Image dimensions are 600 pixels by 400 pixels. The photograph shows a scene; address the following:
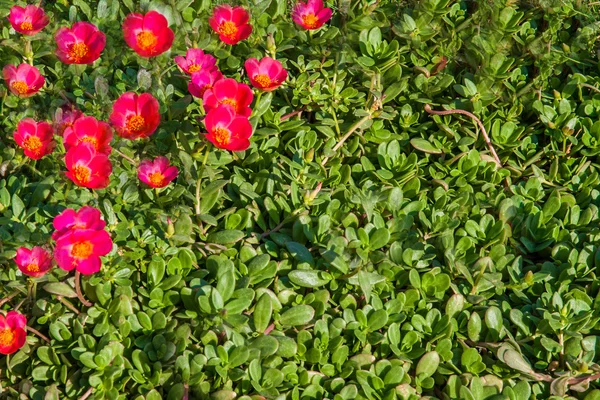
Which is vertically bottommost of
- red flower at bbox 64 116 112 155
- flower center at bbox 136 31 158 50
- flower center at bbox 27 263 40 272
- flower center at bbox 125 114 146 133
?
flower center at bbox 27 263 40 272

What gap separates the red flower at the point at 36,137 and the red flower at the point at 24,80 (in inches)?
9.5

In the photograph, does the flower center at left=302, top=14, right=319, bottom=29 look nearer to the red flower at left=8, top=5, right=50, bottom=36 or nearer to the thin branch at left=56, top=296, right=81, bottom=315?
the red flower at left=8, top=5, right=50, bottom=36

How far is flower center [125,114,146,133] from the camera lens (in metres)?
2.46

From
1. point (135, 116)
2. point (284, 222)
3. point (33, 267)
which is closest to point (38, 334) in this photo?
point (33, 267)

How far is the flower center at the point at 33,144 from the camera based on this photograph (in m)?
2.51

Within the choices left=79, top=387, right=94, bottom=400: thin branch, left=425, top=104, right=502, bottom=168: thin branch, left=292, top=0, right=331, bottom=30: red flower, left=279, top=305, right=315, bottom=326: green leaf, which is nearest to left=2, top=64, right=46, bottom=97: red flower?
left=292, top=0, right=331, bottom=30: red flower

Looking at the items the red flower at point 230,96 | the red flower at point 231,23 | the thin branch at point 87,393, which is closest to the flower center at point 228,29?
the red flower at point 231,23

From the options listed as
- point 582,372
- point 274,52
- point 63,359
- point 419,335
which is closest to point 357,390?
point 419,335

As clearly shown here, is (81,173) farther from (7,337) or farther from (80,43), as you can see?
(80,43)

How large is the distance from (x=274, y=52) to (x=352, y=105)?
14.1 inches

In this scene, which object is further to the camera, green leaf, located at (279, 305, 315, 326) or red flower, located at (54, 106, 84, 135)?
red flower, located at (54, 106, 84, 135)

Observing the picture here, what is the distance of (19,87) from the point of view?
2.72 m

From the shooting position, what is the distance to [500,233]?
2.59m

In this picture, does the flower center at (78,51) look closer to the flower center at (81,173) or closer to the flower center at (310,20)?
the flower center at (81,173)
